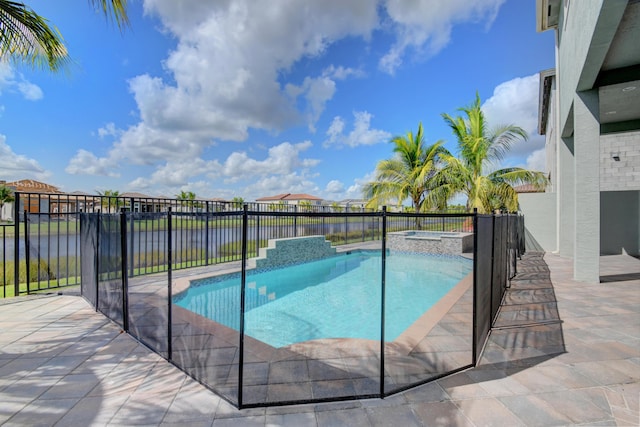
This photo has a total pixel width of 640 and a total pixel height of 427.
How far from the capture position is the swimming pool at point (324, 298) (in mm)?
4191

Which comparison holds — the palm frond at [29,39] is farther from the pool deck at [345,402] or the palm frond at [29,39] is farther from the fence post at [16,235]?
the pool deck at [345,402]

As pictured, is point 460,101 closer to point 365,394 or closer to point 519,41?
point 519,41

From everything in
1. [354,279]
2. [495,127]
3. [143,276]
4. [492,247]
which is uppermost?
[495,127]

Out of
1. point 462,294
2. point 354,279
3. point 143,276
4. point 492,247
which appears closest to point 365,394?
point 492,247

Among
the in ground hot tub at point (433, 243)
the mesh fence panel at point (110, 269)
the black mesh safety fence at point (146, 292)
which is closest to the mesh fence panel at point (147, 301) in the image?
the black mesh safety fence at point (146, 292)

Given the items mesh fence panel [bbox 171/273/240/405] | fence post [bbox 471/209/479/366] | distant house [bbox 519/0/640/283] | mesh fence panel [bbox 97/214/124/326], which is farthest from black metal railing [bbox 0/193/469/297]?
distant house [bbox 519/0/640/283]

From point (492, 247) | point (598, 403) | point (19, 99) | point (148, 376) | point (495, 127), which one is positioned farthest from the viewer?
point (495, 127)

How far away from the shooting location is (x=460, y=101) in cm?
1285

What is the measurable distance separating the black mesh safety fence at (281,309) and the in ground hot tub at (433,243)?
7.23 ft

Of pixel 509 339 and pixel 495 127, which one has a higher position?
pixel 495 127

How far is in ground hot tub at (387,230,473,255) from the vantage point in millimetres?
10388

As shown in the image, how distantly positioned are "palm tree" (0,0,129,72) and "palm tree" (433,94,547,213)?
11.7 meters

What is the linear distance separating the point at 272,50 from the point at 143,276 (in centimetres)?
1068

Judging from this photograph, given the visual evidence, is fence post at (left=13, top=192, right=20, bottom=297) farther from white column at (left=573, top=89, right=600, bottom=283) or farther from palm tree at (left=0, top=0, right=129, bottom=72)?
white column at (left=573, top=89, right=600, bottom=283)
